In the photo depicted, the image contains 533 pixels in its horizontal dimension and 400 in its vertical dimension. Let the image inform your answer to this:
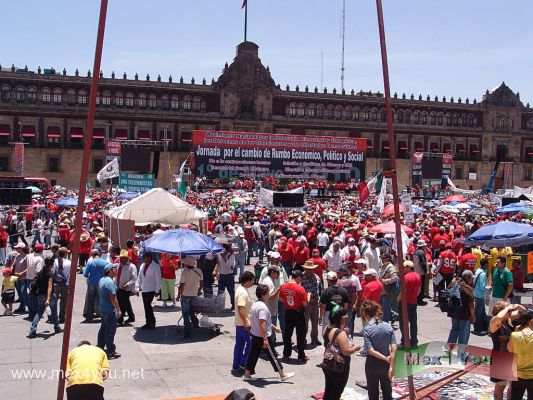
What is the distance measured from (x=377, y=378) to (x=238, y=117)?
6084cm

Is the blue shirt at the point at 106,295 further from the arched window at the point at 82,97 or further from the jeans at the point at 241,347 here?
the arched window at the point at 82,97

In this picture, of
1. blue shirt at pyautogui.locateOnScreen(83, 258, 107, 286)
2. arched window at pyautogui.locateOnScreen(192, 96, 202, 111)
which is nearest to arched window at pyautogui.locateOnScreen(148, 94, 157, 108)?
arched window at pyautogui.locateOnScreen(192, 96, 202, 111)

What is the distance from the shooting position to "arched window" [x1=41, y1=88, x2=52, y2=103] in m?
62.6

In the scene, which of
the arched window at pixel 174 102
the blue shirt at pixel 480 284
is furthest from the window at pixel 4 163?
the blue shirt at pixel 480 284

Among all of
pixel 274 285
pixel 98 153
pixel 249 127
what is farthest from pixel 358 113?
pixel 274 285

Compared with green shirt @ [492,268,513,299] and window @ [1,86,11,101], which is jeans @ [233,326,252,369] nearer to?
green shirt @ [492,268,513,299]

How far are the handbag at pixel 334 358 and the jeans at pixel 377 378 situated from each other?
1.07 ft

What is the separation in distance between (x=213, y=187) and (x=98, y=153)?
23.8 m

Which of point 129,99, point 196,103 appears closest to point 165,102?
point 196,103

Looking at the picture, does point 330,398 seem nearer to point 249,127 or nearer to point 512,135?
point 249,127

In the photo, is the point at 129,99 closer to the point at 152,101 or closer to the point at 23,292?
the point at 152,101

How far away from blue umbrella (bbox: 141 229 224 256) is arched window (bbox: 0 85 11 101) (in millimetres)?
55740

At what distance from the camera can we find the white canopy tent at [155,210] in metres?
17.0

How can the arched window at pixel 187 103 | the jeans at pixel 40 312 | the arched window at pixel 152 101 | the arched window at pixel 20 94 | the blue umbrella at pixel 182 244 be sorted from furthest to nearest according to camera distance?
the arched window at pixel 187 103, the arched window at pixel 152 101, the arched window at pixel 20 94, the blue umbrella at pixel 182 244, the jeans at pixel 40 312
